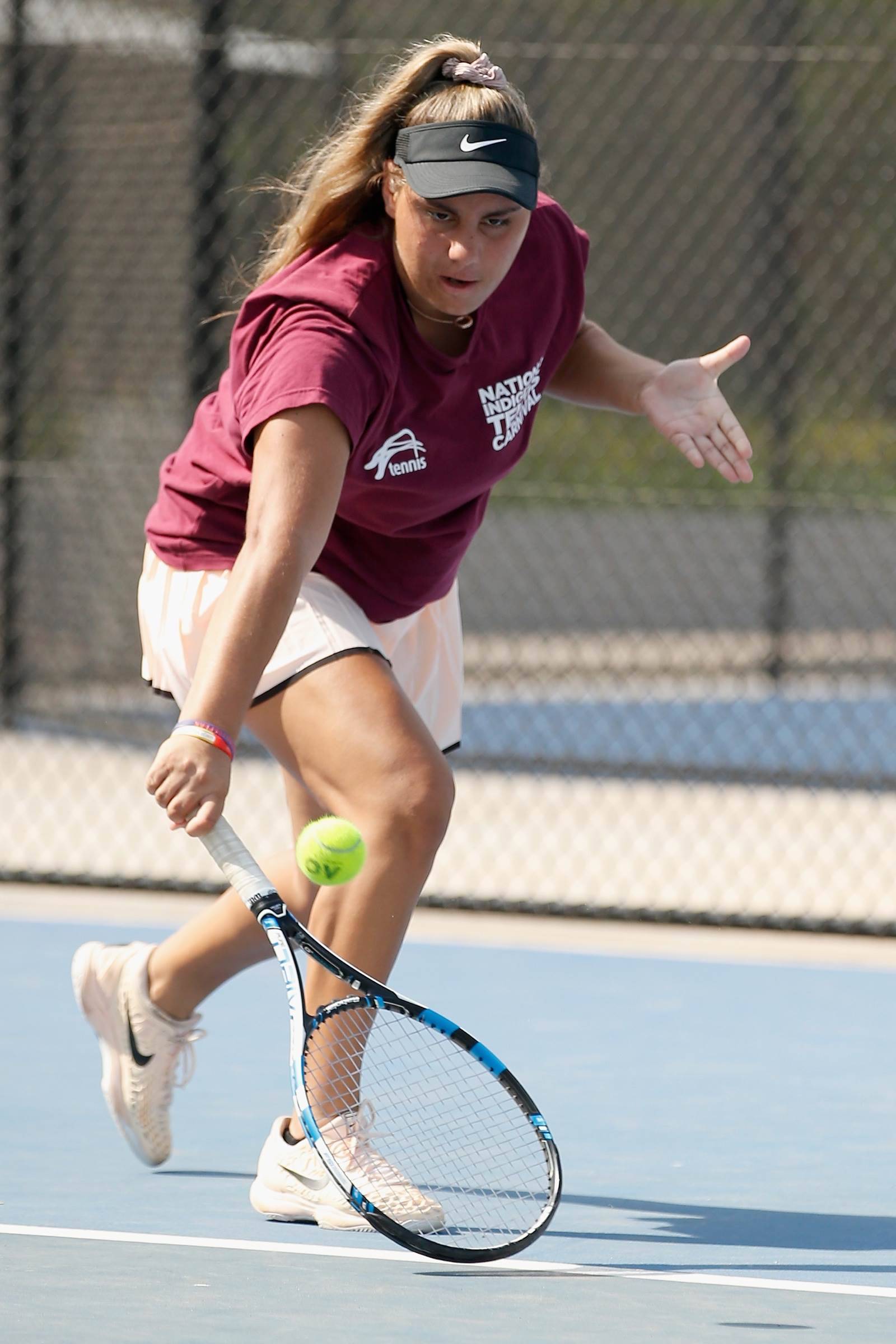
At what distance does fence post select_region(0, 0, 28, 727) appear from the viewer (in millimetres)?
7559

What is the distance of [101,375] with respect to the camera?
351 inches

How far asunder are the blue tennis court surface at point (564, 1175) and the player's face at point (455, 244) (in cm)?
126

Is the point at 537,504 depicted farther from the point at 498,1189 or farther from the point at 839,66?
the point at 498,1189

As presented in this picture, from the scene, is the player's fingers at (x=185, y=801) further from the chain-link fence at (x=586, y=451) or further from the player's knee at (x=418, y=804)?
the chain-link fence at (x=586, y=451)

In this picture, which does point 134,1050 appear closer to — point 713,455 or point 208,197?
point 713,455

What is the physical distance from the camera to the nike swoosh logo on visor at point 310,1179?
3066mm

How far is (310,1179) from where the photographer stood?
121 inches

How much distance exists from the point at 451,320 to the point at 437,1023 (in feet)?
3.18

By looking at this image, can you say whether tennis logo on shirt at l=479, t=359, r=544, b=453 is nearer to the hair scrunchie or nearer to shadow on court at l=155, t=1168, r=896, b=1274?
the hair scrunchie

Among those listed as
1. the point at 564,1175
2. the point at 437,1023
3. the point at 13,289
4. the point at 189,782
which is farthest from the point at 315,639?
the point at 13,289

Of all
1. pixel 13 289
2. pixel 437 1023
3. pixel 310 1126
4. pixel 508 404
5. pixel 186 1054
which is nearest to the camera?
pixel 310 1126

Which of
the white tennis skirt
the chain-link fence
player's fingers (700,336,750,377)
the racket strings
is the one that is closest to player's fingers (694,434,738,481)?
player's fingers (700,336,750,377)

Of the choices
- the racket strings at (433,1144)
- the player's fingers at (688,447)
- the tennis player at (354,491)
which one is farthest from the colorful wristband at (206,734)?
the player's fingers at (688,447)

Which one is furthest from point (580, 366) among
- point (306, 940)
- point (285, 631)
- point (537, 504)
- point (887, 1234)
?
point (537, 504)
